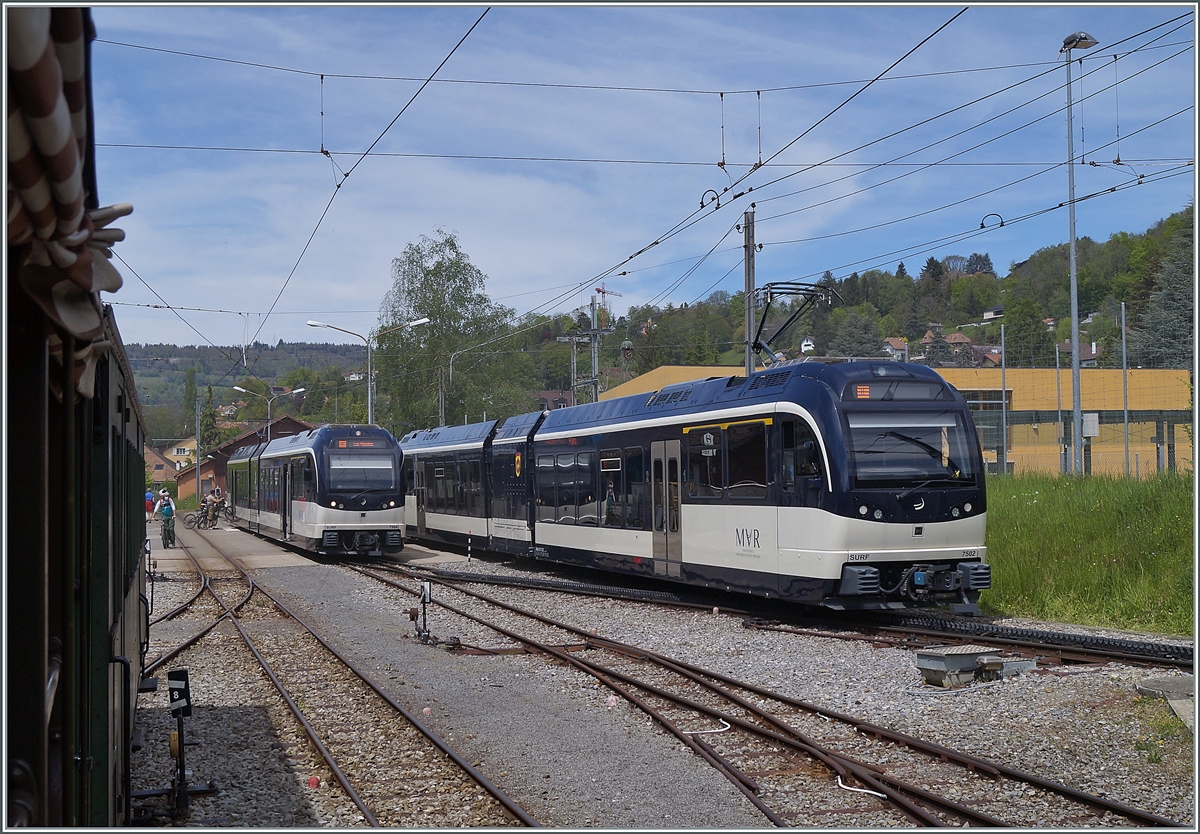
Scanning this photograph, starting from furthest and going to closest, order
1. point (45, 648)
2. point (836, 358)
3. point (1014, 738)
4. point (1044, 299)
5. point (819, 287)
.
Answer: point (1044, 299), point (819, 287), point (836, 358), point (1014, 738), point (45, 648)

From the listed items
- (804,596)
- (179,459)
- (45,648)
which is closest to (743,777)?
(45,648)

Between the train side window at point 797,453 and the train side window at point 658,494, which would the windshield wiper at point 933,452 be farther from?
the train side window at point 658,494

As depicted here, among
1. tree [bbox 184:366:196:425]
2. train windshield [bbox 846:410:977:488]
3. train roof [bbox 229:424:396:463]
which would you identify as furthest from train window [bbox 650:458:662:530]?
tree [bbox 184:366:196:425]

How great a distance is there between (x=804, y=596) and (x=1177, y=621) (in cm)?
433

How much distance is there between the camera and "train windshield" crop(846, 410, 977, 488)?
40.9 ft

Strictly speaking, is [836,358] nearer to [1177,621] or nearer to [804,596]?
[804,596]

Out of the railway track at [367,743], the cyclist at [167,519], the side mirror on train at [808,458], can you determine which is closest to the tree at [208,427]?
the cyclist at [167,519]

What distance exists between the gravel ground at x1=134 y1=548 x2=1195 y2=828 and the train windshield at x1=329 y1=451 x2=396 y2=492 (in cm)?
1108

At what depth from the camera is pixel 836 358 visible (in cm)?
1370

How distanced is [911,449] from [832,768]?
625 cm

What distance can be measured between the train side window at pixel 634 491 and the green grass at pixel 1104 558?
524 centimetres

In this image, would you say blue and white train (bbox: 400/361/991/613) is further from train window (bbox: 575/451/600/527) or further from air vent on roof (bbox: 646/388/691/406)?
train window (bbox: 575/451/600/527)

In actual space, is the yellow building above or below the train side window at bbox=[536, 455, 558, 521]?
above

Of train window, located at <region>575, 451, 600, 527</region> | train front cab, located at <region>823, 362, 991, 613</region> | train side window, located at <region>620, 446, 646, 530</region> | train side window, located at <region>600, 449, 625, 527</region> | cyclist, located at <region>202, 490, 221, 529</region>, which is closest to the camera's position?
train front cab, located at <region>823, 362, 991, 613</region>
